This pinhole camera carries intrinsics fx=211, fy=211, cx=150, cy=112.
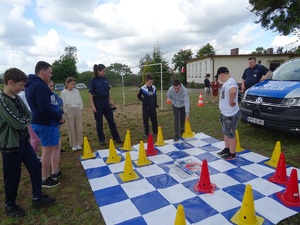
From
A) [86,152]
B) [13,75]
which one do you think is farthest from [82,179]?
[13,75]

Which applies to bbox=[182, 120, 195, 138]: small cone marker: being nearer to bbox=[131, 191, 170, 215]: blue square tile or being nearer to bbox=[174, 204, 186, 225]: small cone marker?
bbox=[131, 191, 170, 215]: blue square tile

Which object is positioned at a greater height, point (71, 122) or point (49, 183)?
point (71, 122)

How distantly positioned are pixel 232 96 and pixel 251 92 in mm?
1867

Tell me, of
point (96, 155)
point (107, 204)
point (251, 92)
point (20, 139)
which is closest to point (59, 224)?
point (107, 204)

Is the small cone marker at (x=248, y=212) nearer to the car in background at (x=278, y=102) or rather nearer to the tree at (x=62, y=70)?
the car in background at (x=278, y=102)

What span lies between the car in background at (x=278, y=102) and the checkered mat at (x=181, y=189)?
0.89 m

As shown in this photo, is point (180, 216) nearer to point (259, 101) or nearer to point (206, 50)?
point (259, 101)

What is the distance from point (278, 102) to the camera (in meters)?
4.60

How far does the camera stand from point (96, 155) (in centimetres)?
481

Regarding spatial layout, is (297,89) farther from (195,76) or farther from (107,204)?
(195,76)

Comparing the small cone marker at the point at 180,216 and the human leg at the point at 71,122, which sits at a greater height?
the human leg at the point at 71,122

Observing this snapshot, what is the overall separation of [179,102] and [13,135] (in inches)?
154

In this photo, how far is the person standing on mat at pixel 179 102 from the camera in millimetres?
5453

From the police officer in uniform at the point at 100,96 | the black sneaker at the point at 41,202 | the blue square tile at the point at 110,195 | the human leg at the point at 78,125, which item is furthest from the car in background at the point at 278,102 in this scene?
the black sneaker at the point at 41,202
